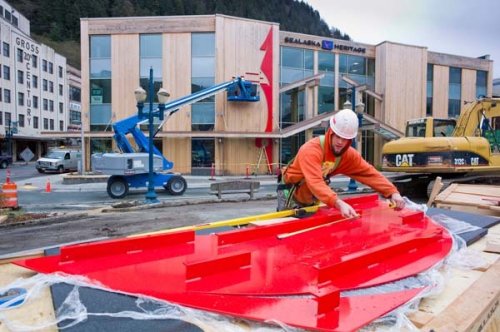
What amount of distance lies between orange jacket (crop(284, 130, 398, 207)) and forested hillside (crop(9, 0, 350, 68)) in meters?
82.7

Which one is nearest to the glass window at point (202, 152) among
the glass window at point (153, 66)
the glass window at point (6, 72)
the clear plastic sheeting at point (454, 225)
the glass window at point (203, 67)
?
the glass window at point (203, 67)

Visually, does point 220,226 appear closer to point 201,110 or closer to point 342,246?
point 342,246

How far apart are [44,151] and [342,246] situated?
62.4m

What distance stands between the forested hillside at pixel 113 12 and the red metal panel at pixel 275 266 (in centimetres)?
8406

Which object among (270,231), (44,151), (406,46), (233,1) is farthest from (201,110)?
(233,1)

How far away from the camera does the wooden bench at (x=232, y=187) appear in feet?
40.8

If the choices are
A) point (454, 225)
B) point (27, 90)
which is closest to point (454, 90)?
point (454, 225)

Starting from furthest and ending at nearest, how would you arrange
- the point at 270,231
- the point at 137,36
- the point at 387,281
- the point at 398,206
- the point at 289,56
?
the point at 289,56, the point at 137,36, the point at 398,206, the point at 270,231, the point at 387,281

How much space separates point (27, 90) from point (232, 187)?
163ft

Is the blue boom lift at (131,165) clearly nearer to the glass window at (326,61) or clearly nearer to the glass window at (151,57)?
the glass window at (151,57)

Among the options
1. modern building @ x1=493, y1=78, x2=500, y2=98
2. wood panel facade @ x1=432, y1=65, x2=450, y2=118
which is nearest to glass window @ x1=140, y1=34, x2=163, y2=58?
wood panel facade @ x1=432, y1=65, x2=450, y2=118

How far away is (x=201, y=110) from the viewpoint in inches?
1024

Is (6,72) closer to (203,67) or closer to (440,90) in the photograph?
(203,67)

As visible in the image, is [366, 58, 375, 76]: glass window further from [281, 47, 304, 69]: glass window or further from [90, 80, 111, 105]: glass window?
[90, 80, 111, 105]: glass window
